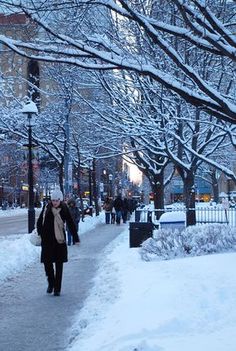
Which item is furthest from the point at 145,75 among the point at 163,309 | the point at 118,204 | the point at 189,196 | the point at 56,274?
the point at 118,204

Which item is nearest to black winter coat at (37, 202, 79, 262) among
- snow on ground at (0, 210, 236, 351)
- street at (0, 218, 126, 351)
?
street at (0, 218, 126, 351)

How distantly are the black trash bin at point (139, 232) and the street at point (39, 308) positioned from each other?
2.12 metres

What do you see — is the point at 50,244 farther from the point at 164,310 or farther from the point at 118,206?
the point at 118,206

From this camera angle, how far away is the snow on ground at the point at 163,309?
6.12m

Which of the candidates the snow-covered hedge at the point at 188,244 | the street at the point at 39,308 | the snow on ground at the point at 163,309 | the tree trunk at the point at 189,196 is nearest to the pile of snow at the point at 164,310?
the snow on ground at the point at 163,309

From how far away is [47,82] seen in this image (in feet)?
88.0

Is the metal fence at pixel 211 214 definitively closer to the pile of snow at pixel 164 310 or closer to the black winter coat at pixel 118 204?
the black winter coat at pixel 118 204

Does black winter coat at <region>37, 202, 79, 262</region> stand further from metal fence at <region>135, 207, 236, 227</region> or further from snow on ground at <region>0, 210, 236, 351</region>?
metal fence at <region>135, 207, 236, 227</region>

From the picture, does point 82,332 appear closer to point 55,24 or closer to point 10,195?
point 55,24

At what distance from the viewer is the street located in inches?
289

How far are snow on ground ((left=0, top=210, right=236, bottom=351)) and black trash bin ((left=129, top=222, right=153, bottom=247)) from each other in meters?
4.43

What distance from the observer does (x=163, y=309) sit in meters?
7.42

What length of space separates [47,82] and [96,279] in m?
16.3

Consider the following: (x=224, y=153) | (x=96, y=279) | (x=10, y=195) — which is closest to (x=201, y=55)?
(x=96, y=279)
